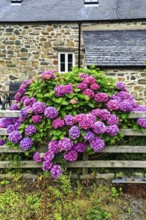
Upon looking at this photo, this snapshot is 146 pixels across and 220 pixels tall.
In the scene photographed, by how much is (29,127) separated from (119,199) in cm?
160

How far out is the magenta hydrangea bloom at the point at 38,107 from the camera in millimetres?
3160

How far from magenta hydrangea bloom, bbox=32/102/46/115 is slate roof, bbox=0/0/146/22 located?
8.68 metres

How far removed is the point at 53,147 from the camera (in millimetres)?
3113

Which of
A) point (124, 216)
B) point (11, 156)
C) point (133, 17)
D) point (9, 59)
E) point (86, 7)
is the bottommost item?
point (124, 216)

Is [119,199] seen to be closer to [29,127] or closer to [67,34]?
[29,127]

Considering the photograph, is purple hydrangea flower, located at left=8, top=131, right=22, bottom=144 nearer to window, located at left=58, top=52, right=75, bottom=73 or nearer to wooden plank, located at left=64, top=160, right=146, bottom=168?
wooden plank, located at left=64, top=160, right=146, bottom=168

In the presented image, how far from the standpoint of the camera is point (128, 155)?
11.5 feet

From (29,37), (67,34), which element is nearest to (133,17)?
(67,34)

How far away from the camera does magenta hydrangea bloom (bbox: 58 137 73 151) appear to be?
3045 millimetres

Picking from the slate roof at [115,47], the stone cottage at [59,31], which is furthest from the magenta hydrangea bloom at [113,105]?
the stone cottage at [59,31]

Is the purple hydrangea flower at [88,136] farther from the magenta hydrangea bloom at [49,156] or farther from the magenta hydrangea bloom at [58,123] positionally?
the magenta hydrangea bloom at [49,156]

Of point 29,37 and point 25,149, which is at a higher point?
point 29,37

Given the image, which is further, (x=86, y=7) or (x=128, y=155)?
(x=86, y=7)

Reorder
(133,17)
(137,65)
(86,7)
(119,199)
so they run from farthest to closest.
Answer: (86,7), (133,17), (137,65), (119,199)
